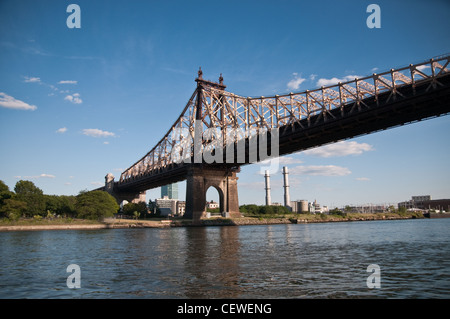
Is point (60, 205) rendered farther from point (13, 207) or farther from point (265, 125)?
point (265, 125)

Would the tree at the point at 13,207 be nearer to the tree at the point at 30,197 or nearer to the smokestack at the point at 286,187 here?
the tree at the point at 30,197

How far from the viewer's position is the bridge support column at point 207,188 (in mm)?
74500

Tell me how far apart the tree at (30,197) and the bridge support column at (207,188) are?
32358 mm

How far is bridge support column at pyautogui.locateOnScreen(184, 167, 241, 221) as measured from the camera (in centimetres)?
7450

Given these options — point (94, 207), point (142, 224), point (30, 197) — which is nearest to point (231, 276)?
point (142, 224)

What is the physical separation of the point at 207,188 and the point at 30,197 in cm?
3842

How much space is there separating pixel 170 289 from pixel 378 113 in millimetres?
36239

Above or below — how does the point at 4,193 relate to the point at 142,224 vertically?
above

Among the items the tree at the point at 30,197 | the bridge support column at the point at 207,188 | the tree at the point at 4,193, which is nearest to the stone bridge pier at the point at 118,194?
the tree at the point at 30,197

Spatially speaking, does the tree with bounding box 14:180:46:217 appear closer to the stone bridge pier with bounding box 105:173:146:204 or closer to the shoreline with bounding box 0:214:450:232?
the shoreline with bounding box 0:214:450:232

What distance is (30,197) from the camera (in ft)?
249

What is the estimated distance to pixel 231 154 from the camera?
65.8 meters
